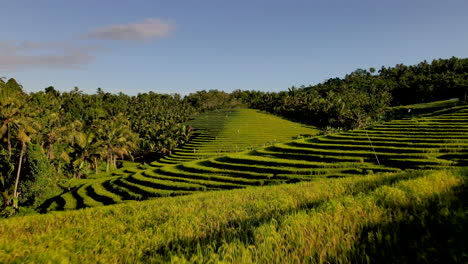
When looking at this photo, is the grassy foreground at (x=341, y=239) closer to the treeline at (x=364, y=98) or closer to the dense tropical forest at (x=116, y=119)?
the dense tropical forest at (x=116, y=119)

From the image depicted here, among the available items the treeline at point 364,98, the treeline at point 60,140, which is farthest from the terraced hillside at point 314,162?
the treeline at point 364,98

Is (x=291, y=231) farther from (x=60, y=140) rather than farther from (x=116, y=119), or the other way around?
(x=116, y=119)

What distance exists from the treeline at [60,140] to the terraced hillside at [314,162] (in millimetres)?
5412

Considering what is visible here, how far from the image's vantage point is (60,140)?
52.1 m

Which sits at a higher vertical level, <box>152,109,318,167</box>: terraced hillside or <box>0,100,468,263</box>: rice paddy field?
<box>0,100,468,263</box>: rice paddy field

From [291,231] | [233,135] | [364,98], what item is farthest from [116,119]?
[364,98]

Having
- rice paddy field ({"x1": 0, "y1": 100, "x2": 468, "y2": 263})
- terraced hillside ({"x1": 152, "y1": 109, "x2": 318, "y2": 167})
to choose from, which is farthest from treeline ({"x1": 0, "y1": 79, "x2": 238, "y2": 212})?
rice paddy field ({"x1": 0, "y1": 100, "x2": 468, "y2": 263})

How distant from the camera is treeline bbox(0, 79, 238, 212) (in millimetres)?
36219

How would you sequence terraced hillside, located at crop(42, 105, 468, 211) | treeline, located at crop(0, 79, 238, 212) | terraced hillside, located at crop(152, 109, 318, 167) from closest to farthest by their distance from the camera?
terraced hillside, located at crop(42, 105, 468, 211)
treeline, located at crop(0, 79, 238, 212)
terraced hillside, located at crop(152, 109, 318, 167)

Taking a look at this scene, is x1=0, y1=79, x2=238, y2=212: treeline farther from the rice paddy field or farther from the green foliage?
the rice paddy field

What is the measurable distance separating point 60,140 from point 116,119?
19481mm

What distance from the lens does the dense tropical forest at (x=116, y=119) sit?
127ft

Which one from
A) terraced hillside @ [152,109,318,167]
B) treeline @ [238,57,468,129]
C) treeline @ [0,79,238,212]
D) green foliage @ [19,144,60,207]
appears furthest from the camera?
treeline @ [238,57,468,129]

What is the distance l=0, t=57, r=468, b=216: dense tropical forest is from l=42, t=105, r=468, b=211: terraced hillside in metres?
7.35
